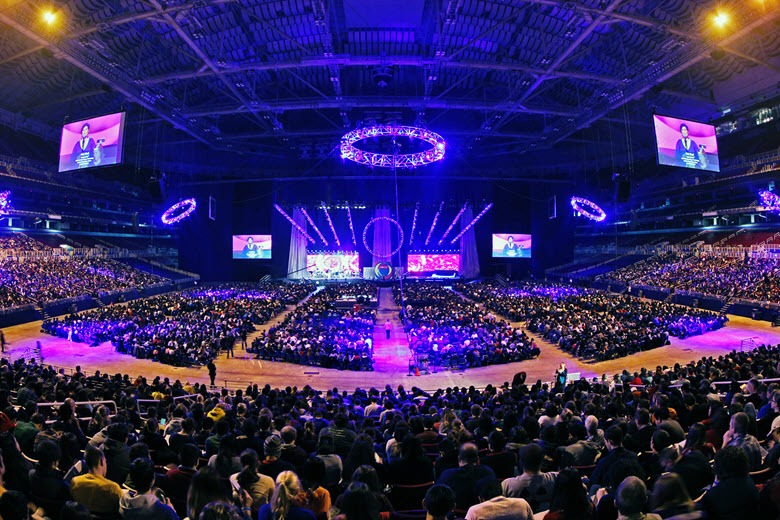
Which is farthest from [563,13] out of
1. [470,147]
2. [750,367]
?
[470,147]

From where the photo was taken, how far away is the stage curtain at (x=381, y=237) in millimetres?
44219

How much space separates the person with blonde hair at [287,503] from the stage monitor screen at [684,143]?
1971 cm

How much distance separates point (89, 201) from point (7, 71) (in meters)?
17.5

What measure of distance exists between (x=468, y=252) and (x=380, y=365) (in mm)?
30621

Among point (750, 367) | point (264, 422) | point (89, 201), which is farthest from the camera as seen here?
point (89, 201)

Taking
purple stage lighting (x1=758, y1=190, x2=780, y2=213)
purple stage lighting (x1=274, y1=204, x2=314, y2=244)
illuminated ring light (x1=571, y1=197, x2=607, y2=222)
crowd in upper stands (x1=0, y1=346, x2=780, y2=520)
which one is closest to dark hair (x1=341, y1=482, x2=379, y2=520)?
crowd in upper stands (x1=0, y1=346, x2=780, y2=520)

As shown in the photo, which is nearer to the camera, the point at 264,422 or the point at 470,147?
the point at 264,422

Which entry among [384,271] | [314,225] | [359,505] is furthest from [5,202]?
[359,505]

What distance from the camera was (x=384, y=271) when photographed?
43.7m

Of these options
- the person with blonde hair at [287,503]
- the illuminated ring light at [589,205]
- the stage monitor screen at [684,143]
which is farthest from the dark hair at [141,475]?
the illuminated ring light at [589,205]

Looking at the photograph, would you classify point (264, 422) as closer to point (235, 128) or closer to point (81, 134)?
point (81, 134)

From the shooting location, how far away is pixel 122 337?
713 inches

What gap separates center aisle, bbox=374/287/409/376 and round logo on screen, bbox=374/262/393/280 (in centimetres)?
1394

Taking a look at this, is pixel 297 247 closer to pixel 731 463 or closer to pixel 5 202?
pixel 5 202
